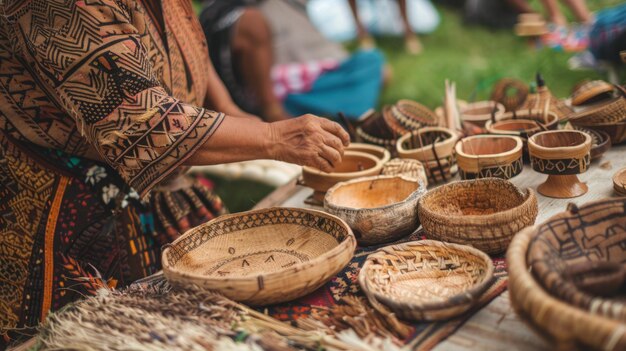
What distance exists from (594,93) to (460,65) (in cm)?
382

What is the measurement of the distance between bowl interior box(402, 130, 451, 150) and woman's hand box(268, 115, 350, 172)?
0.71 meters

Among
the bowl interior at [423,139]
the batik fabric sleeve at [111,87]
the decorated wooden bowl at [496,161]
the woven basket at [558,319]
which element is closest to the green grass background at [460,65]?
the bowl interior at [423,139]

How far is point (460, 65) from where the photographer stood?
20.1 ft

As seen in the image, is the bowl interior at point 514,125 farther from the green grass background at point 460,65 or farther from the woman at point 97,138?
the green grass background at point 460,65

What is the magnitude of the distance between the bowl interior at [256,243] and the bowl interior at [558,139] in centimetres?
80

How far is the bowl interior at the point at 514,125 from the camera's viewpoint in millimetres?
2309

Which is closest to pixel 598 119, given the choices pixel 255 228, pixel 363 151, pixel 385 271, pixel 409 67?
pixel 363 151

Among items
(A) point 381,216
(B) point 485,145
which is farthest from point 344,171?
(A) point 381,216

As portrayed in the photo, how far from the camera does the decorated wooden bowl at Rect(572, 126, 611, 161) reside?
2.07 metres

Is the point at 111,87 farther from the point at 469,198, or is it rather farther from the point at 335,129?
the point at 469,198

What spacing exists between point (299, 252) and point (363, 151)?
786 mm

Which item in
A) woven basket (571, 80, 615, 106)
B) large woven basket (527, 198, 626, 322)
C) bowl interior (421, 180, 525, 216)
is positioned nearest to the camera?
large woven basket (527, 198, 626, 322)

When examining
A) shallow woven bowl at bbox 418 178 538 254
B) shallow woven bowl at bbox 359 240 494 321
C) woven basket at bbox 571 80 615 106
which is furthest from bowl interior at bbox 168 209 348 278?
woven basket at bbox 571 80 615 106

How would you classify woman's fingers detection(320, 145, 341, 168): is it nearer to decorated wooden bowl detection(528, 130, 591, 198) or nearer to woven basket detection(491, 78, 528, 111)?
decorated wooden bowl detection(528, 130, 591, 198)
